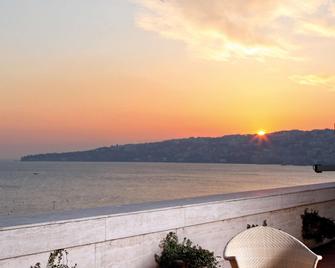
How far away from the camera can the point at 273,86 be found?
60.6 feet

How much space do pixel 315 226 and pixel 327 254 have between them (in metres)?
0.35

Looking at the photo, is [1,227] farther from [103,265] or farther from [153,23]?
[153,23]

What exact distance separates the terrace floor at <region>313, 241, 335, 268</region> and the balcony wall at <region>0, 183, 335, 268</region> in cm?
61

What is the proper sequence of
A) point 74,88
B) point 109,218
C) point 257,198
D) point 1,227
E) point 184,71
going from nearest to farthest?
point 1,227 < point 109,218 < point 257,198 < point 184,71 < point 74,88

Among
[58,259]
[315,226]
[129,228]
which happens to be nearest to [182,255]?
[129,228]

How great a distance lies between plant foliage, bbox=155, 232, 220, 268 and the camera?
4.68m

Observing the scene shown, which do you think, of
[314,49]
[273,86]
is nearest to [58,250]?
[314,49]

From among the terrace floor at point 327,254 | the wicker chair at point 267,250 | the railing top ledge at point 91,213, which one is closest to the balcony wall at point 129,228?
the railing top ledge at point 91,213

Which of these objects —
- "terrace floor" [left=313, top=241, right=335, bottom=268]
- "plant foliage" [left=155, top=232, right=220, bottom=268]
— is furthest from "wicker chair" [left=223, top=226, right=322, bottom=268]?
"terrace floor" [left=313, top=241, right=335, bottom=268]

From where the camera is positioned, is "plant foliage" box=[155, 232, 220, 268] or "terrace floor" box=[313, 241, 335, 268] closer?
"plant foliage" box=[155, 232, 220, 268]

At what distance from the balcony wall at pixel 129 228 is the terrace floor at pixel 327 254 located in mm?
615

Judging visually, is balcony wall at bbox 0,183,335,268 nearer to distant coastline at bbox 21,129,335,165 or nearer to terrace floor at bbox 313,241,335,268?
terrace floor at bbox 313,241,335,268

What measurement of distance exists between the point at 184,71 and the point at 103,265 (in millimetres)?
17229

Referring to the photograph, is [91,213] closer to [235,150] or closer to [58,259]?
[58,259]
